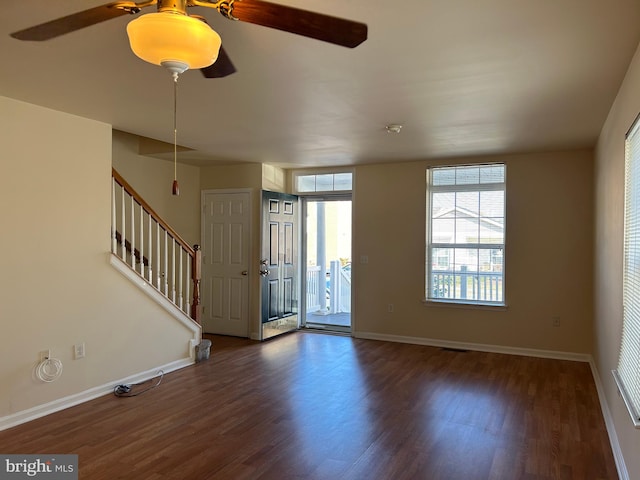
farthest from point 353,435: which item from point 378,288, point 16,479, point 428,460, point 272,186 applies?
point 272,186

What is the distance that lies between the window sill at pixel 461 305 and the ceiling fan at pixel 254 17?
15.4ft

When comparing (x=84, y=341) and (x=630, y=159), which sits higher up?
(x=630, y=159)

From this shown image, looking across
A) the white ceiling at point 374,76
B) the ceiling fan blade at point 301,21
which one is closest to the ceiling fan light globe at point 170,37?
the ceiling fan blade at point 301,21

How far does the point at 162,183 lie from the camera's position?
615cm

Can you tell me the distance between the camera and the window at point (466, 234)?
573cm

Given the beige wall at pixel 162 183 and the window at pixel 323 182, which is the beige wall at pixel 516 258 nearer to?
the window at pixel 323 182

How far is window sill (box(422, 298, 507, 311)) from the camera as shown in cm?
566

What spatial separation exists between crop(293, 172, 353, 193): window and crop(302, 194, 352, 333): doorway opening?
44 cm

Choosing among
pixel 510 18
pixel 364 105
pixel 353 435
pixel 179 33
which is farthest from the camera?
pixel 364 105

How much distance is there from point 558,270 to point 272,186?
12.9 feet

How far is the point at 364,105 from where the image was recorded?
3.50 metres

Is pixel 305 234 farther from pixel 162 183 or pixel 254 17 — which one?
pixel 254 17

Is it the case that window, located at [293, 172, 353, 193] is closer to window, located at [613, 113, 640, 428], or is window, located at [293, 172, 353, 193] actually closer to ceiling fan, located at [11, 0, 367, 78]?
window, located at [613, 113, 640, 428]

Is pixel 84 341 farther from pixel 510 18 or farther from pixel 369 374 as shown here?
pixel 510 18
